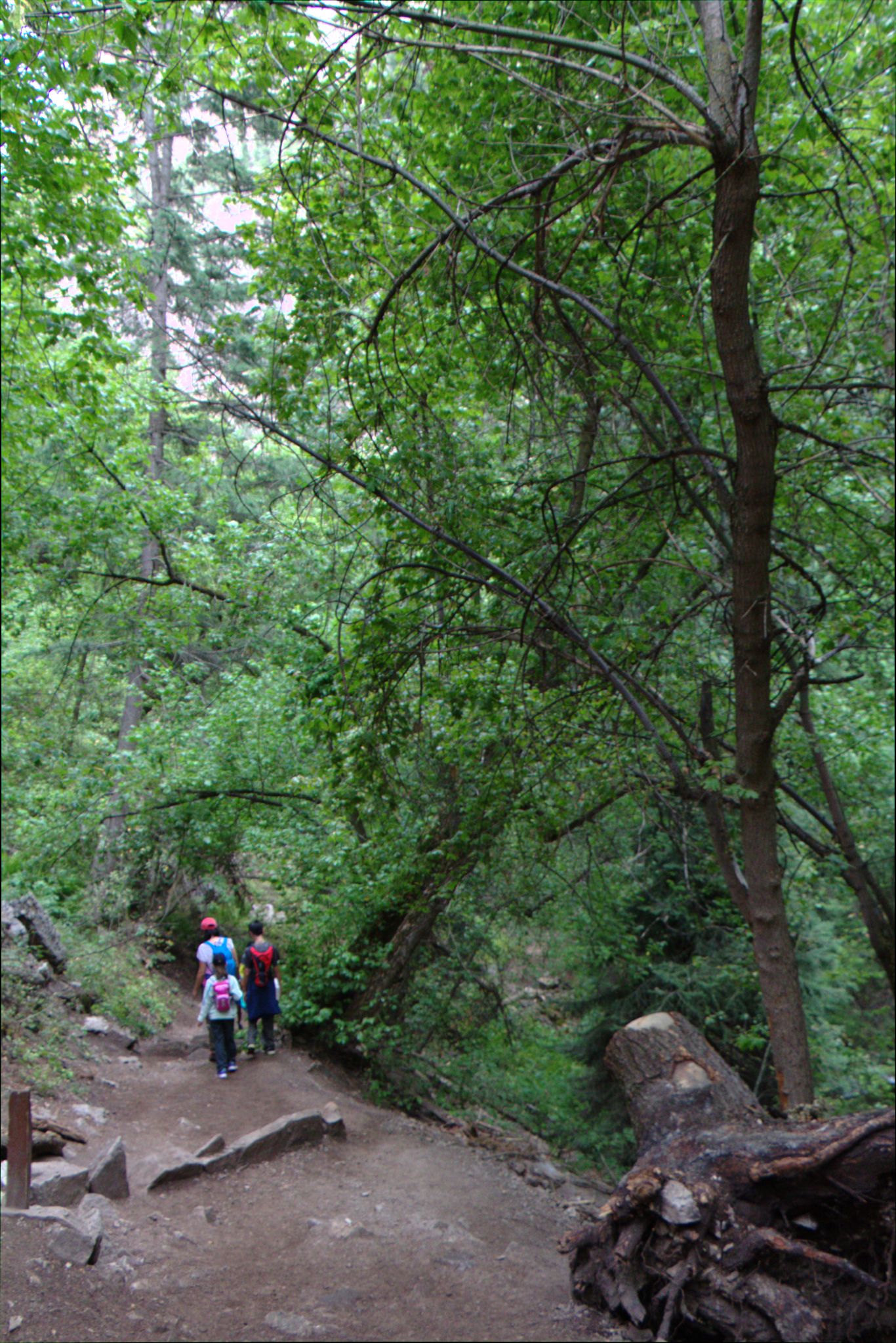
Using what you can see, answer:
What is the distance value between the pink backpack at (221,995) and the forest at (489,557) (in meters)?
0.92

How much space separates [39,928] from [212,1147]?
4.18 meters

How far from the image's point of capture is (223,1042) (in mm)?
8453

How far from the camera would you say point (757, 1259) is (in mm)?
4199

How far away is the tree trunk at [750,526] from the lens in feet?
13.6

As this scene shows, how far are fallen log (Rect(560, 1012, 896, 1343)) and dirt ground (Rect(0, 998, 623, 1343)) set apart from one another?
30cm

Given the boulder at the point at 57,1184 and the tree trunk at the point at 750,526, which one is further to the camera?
the boulder at the point at 57,1184

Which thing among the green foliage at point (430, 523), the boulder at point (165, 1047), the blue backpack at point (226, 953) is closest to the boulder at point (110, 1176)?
the blue backpack at point (226, 953)

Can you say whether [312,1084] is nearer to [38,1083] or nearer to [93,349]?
[38,1083]

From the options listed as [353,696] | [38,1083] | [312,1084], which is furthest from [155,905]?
[353,696]

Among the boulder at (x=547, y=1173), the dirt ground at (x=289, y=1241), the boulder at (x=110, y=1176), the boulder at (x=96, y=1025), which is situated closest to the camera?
the dirt ground at (x=289, y=1241)

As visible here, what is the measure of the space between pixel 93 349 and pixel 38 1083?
6411 mm

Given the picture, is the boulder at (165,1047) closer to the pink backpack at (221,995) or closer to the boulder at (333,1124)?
the pink backpack at (221,995)

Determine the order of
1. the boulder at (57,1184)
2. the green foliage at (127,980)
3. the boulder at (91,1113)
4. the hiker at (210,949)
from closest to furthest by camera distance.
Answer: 1. the boulder at (57,1184)
2. the boulder at (91,1113)
3. the hiker at (210,949)
4. the green foliage at (127,980)

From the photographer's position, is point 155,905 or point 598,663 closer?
point 598,663
